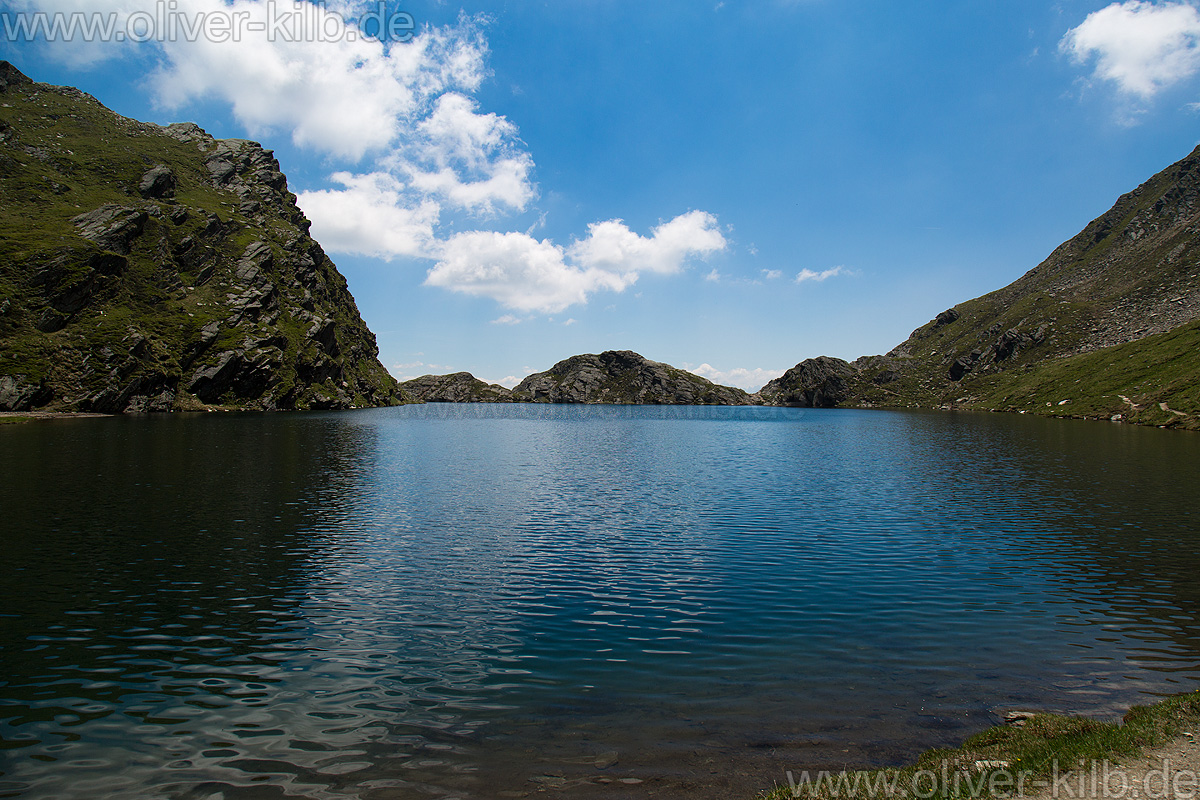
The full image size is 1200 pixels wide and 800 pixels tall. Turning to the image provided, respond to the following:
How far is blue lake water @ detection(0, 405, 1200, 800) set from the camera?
13367mm

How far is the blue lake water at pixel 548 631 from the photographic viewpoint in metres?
13.4

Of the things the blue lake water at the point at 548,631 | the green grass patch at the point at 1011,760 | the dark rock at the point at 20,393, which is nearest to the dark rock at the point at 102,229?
the dark rock at the point at 20,393

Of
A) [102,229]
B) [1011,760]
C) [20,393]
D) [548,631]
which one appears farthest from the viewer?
[102,229]

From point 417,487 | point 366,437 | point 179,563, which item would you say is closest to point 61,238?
point 366,437

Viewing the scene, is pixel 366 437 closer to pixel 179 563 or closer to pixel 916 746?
pixel 179 563

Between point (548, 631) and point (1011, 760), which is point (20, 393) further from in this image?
point (1011, 760)

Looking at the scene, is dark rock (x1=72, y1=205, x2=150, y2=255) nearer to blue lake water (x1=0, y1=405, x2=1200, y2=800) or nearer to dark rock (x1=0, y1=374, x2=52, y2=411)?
dark rock (x1=0, y1=374, x2=52, y2=411)

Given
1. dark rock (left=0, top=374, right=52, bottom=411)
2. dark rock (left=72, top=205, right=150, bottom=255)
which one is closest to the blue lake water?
dark rock (left=0, top=374, right=52, bottom=411)

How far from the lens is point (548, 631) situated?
21.5m

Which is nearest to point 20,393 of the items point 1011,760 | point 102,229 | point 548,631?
point 102,229

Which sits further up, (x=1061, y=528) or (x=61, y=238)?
(x=61, y=238)

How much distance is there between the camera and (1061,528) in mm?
37594

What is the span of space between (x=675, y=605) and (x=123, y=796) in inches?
744

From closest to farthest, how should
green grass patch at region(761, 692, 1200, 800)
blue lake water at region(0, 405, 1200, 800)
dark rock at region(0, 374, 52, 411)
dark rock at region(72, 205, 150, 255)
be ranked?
green grass patch at region(761, 692, 1200, 800)
blue lake water at region(0, 405, 1200, 800)
dark rock at region(0, 374, 52, 411)
dark rock at region(72, 205, 150, 255)
